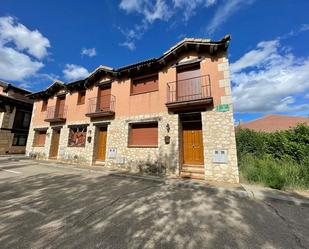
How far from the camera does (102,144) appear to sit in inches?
436

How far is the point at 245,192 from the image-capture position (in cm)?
515

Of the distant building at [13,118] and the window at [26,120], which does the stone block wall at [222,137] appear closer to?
the distant building at [13,118]

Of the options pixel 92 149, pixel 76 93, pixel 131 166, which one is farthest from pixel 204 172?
pixel 76 93

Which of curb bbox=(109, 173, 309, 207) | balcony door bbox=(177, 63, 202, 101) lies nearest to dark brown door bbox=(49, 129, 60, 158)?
balcony door bbox=(177, 63, 202, 101)

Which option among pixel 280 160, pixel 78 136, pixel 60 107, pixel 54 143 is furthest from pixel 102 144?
pixel 280 160

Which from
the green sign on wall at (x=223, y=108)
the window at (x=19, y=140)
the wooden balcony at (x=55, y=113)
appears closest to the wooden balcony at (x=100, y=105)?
the wooden balcony at (x=55, y=113)

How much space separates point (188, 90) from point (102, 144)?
701 centimetres

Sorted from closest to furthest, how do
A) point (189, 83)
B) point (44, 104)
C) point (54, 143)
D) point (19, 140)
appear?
point (189, 83)
point (54, 143)
point (44, 104)
point (19, 140)

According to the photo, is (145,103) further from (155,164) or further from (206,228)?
(206,228)

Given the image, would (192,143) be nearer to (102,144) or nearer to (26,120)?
(102,144)

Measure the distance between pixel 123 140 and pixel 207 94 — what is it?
18.5 feet

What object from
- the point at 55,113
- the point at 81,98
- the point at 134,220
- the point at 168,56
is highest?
the point at 168,56

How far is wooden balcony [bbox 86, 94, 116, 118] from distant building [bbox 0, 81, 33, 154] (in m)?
10.0

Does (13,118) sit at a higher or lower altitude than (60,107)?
lower
